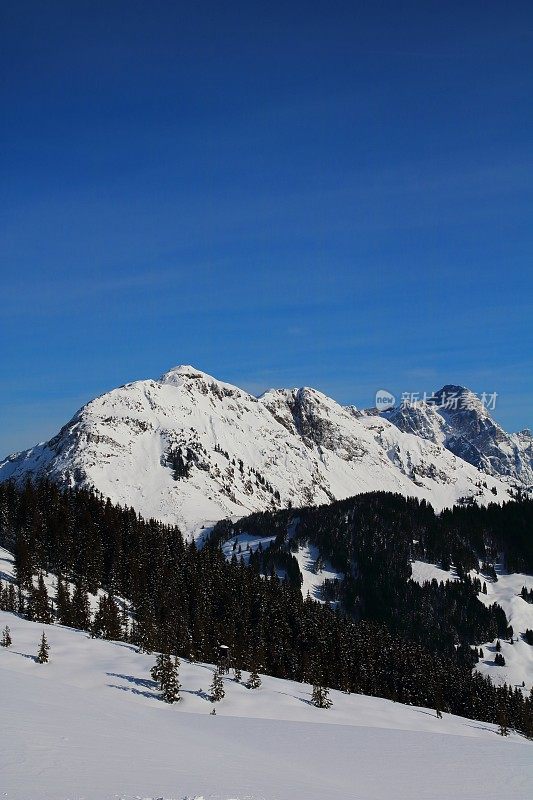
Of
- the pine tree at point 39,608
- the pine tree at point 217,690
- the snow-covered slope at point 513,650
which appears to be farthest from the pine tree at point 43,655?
the snow-covered slope at point 513,650

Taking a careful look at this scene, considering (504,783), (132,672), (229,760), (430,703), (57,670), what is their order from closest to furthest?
(229,760)
(504,783)
(57,670)
(132,672)
(430,703)

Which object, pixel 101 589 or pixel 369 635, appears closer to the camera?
pixel 101 589

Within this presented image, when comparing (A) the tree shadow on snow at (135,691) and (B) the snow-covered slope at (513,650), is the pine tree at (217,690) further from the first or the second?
(B) the snow-covered slope at (513,650)

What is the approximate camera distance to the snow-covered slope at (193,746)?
840 inches

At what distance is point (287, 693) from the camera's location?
201 feet

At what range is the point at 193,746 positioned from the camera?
30.2 m

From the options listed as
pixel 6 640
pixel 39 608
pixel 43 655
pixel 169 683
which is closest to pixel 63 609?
pixel 39 608

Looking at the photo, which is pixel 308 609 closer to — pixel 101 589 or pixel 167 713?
pixel 101 589

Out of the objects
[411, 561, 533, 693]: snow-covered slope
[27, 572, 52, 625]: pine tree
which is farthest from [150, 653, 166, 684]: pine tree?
[411, 561, 533, 693]: snow-covered slope

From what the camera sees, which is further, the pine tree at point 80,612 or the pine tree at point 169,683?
the pine tree at point 80,612

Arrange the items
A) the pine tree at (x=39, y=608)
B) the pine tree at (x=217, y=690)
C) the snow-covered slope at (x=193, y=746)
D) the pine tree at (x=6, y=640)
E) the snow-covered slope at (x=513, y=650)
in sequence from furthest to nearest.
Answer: the snow-covered slope at (x=513, y=650)
the pine tree at (x=39, y=608)
the pine tree at (x=6, y=640)
the pine tree at (x=217, y=690)
the snow-covered slope at (x=193, y=746)

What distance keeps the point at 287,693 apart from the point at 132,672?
17649mm

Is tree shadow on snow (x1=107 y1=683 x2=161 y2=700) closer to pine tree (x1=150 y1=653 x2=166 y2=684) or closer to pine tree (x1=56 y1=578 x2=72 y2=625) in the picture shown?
pine tree (x1=150 y1=653 x2=166 y2=684)

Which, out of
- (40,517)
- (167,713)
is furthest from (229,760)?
(40,517)
